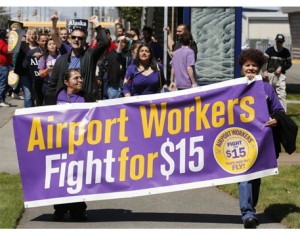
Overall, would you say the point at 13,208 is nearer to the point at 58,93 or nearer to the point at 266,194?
the point at 58,93

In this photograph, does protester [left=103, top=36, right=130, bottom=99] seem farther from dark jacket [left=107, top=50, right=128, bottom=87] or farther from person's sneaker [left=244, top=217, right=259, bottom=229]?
person's sneaker [left=244, top=217, right=259, bottom=229]

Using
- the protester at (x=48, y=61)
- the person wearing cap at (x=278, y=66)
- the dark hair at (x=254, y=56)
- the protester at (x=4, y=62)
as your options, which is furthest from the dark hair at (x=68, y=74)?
the protester at (x=4, y=62)

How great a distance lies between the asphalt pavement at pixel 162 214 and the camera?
307 inches

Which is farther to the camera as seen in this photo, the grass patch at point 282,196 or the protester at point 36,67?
the protester at point 36,67

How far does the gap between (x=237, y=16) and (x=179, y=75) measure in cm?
486

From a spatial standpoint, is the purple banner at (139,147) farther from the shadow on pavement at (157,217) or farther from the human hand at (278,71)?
the human hand at (278,71)

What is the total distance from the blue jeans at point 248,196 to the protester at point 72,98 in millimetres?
1448

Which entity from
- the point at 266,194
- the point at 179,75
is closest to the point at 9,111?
the point at 179,75

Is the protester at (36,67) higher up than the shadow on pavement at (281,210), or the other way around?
the protester at (36,67)

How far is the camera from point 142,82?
10.7m

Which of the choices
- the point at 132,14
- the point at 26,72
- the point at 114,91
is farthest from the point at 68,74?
the point at 132,14

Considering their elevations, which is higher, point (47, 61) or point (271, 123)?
point (47, 61)

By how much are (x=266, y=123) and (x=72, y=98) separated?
184 centimetres

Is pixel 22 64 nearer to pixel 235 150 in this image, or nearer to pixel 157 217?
pixel 157 217
